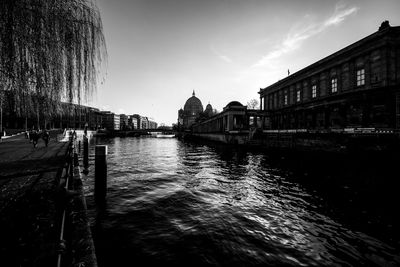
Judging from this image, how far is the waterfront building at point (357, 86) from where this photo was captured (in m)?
24.6

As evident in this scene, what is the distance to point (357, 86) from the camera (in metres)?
30.1

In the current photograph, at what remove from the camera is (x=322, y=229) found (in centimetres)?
611

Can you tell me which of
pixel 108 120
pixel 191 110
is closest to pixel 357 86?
pixel 191 110

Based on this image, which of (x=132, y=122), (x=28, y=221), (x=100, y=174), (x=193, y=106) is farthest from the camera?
(x=132, y=122)

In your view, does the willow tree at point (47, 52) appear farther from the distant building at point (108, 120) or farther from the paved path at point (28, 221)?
the distant building at point (108, 120)

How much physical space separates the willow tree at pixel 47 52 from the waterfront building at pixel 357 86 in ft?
99.7

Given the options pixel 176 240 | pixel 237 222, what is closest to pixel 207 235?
pixel 176 240

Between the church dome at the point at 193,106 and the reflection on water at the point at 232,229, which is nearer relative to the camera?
the reflection on water at the point at 232,229

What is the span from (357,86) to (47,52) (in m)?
39.1

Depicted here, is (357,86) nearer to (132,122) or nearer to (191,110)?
(191,110)

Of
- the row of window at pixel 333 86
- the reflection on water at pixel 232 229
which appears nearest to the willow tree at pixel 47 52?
the reflection on water at pixel 232 229

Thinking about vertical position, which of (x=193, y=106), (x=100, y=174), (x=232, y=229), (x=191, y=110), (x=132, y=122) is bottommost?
(x=232, y=229)

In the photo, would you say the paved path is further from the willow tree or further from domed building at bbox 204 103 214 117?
domed building at bbox 204 103 214 117

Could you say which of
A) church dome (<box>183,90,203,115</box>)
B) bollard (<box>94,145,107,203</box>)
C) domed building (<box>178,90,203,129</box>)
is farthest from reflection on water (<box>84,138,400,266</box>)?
church dome (<box>183,90,203,115</box>)
